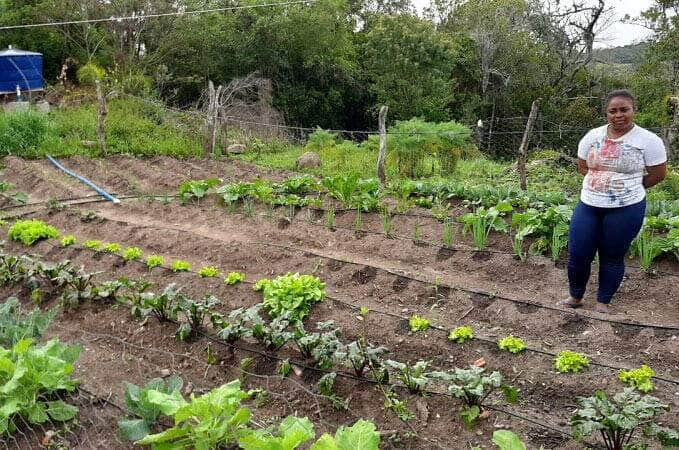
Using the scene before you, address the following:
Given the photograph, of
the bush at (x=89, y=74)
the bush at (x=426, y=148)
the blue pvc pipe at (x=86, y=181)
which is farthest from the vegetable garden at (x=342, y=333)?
the bush at (x=89, y=74)

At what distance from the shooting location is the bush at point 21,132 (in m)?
11.6

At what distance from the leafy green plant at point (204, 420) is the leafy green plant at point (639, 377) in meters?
2.16

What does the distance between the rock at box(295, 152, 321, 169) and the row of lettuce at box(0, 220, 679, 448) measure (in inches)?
275

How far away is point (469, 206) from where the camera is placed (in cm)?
680

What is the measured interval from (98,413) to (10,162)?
9.35m

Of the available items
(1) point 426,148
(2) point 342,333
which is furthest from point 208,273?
(1) point 426,148

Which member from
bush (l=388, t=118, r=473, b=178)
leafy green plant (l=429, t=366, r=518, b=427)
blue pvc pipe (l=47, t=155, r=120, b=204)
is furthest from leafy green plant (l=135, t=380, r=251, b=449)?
bush (l=388, t=118, r=473, b=178)

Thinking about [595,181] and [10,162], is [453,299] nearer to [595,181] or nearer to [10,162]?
[595,181]

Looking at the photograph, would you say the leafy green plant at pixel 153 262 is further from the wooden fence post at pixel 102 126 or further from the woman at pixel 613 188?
the wooden fence post at pixel 102 126

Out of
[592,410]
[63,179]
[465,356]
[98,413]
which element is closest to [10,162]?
[63,179]

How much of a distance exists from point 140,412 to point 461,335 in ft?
6.85

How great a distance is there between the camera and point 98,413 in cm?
326

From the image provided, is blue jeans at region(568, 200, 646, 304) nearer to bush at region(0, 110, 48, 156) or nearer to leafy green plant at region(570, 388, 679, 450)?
leafy green plant at region(570, 388, 679, 450)

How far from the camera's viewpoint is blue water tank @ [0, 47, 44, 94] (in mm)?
15461
